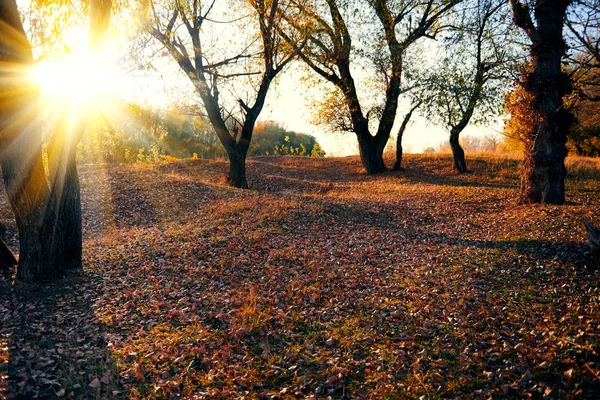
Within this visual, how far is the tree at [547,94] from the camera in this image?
12438 millimetres

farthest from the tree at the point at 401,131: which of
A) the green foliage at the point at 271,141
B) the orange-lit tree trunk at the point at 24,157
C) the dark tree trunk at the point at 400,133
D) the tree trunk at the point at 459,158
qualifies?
the orange-lit tree trunk at the point at 24,157

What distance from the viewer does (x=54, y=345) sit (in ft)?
21.1

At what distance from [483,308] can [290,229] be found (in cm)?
668

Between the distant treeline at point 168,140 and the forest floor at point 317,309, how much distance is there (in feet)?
39.0

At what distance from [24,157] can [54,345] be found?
143 inches

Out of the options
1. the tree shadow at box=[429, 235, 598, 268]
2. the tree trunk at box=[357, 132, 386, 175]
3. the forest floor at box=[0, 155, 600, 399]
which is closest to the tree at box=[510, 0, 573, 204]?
the forest floor at box=[0, 155, 600, 399]

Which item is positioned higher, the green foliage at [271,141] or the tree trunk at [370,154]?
the green foliage at [271,141]

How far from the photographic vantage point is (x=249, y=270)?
980 centimetres

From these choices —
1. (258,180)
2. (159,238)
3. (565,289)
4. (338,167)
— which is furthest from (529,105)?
(338,167)

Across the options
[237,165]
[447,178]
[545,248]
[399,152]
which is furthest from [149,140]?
[545,248]

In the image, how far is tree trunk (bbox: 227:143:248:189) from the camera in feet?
66.5

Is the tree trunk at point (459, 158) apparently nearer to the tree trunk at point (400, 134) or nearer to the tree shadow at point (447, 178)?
the tree shadow at point (447, 178)

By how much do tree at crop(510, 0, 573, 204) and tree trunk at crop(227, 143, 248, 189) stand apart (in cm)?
1239

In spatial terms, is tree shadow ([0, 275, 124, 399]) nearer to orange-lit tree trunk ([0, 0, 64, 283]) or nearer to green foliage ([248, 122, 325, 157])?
orange-lit tree trunk ([0, 0, 64, 283])
